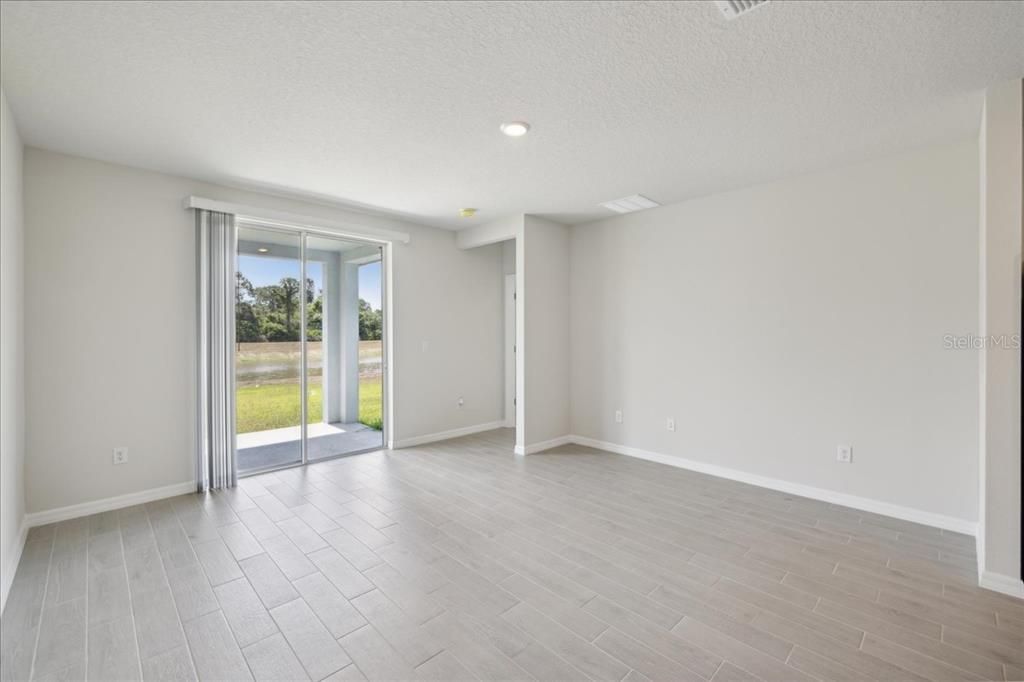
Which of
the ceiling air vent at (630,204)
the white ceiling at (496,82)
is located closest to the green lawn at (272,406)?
the white ceiling at (496,82)

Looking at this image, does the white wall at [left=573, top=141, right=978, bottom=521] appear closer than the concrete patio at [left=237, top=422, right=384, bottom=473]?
Yes

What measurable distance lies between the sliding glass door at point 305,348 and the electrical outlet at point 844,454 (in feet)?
14.8

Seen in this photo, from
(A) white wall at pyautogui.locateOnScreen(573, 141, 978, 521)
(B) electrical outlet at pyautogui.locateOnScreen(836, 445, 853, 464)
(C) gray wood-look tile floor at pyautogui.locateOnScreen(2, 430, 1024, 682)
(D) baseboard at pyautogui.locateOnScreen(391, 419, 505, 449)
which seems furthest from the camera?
(D) baseboard at pyautogui.locateOnScreen(391, 419, 505, 449)

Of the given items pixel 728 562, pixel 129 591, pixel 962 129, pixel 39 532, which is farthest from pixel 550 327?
pixel 39 532

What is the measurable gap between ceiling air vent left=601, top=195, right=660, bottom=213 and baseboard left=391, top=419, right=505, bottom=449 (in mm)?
3257

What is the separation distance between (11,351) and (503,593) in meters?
3.19

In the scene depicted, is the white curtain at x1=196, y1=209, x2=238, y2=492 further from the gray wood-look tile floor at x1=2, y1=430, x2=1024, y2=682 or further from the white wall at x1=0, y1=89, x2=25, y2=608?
the white wall at x1=0, y1=89, x2=25, y2=608

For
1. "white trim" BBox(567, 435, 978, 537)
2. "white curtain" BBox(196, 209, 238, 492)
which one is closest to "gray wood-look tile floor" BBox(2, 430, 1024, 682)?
"white trim" BBox(567, 435, 978, 537)

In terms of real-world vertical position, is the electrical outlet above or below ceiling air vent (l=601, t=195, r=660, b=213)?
below

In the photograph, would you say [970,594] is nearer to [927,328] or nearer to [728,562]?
[728,562]

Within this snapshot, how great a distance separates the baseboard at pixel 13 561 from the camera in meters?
2.30

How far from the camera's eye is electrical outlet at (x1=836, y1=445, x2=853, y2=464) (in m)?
3.56

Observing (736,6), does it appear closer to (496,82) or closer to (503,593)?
(496,82)

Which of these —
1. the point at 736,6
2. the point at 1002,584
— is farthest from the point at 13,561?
the point at 1002,584
